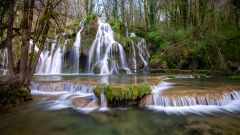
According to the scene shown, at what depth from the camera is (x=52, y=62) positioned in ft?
61.2

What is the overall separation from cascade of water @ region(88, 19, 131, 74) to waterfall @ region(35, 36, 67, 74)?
3170mm

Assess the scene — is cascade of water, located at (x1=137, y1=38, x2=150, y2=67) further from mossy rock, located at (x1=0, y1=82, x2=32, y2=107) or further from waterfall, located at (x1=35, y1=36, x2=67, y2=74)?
mossy rock, located at (x1=0, y1=82, x2=32, y2=107)

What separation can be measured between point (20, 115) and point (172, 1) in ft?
65.1

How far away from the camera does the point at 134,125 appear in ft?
17.4

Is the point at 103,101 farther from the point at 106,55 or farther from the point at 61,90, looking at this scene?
the point at 106,55

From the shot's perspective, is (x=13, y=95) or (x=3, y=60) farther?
(x=3, y=60)

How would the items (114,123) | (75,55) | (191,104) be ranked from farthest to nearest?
1. (75,55)
2. (191,104)
3. (114,123)

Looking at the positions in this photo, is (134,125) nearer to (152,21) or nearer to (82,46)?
(82,46)

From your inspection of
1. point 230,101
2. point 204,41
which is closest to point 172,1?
point 204,41

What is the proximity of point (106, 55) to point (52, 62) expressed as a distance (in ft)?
18.6

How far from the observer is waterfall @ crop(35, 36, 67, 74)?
18172 millimetres

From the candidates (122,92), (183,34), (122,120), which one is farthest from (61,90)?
(183,34)

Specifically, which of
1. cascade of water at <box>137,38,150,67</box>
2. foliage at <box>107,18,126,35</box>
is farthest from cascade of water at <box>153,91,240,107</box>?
foliage at <box>107,18,126,35</box>

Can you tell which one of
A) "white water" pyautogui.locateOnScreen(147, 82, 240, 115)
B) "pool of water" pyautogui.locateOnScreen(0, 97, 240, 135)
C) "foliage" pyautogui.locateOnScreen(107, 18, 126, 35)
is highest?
"foliage" pyautogui.locateOnScreen(107, 18, 126, 35)
